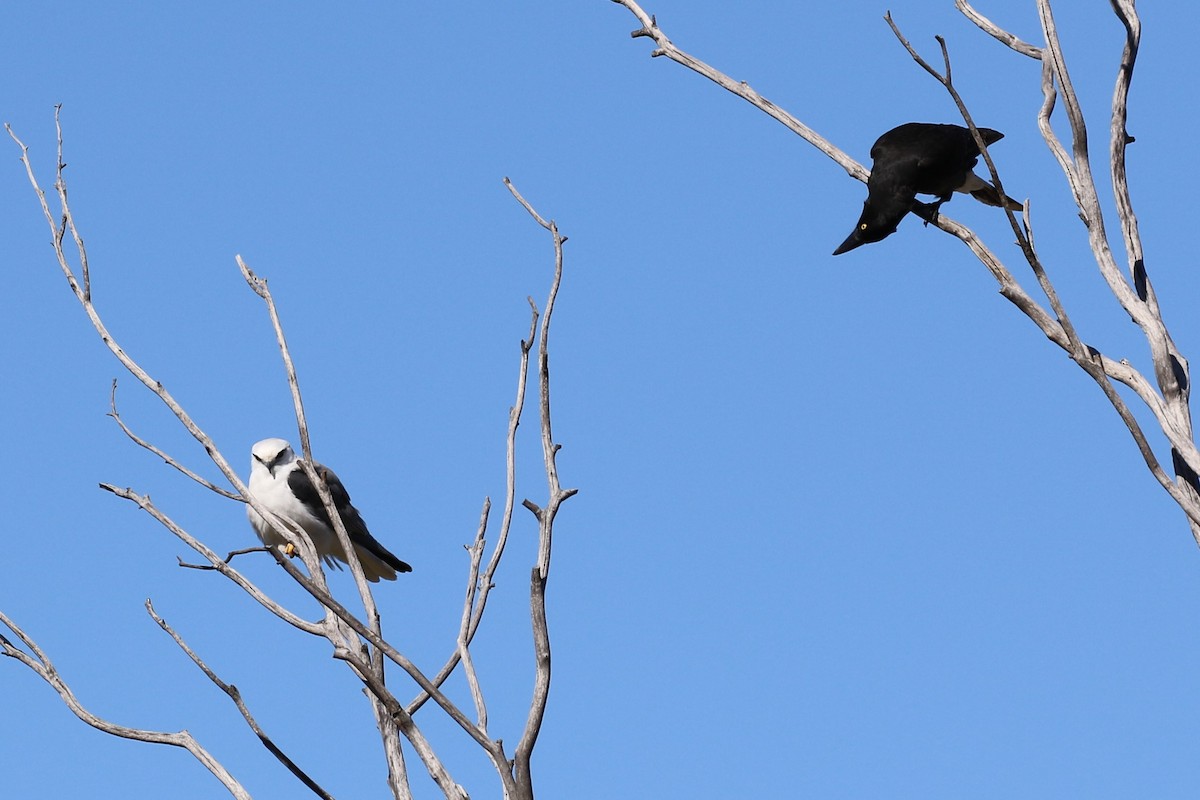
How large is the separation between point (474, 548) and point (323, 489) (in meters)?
0.58

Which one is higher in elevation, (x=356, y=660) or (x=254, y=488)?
(x=254, y=488)

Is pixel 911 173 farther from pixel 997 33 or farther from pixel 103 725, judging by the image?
pixel 103 725

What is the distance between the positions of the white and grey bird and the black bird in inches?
167

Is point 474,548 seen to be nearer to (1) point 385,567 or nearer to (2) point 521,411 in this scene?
(2) point 521,411

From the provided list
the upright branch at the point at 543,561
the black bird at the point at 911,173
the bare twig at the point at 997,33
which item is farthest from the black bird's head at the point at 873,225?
the upright branch at the point at 543,561

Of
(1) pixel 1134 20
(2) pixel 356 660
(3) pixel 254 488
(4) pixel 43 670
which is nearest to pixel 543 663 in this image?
(2) pixel 356 660

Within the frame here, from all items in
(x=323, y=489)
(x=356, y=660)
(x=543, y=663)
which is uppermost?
(x=323, y=489)

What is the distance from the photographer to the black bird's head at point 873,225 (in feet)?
23.6

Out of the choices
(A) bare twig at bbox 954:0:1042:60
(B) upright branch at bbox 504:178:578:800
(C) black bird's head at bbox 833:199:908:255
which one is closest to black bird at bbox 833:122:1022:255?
(C) black bird's head at bbox 833:199:908:255

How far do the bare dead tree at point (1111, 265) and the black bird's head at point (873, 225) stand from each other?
2808mm

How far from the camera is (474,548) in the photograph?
3.89 m

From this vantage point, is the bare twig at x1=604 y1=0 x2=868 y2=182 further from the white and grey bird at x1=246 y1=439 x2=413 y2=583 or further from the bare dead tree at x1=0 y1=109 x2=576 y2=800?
the white and grey bird at x1=246 y1=439 x2=413 y2=583

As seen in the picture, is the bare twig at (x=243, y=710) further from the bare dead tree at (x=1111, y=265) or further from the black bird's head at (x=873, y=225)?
the black bird's head at (x=873, y=225)

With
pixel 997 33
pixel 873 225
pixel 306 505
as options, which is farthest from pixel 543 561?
pixel 306 505
